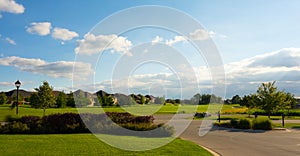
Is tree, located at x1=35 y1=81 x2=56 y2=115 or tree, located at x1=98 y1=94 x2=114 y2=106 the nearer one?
tree, located at x1=35 y1=81 x2=56 y2=115

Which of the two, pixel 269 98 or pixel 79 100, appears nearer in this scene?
pixel 269 98

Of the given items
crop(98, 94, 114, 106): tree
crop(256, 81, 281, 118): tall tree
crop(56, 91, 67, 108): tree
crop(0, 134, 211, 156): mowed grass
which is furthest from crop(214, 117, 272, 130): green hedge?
crop(56, 91, 67, 108): tree

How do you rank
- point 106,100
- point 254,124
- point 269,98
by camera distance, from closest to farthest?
point 254,124, point 269,98, point 106,100

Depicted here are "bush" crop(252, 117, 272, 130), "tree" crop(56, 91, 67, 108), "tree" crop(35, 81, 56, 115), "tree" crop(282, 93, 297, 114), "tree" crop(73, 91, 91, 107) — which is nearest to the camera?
"bush" crop(252, 117, 272, 130)

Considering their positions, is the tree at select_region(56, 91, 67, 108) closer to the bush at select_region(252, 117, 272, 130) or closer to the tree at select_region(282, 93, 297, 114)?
the tree at select_region(282, 93, 297, 114)

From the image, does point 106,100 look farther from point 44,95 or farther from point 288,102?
point 288,102

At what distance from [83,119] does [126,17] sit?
1057cm

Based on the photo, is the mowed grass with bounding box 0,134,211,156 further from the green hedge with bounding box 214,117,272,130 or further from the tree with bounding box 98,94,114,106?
the tree with bounding box 98,94,114,106

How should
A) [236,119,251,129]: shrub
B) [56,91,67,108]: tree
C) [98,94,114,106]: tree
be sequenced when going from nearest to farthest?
[236,119,251,129]: shrub, [98,94,114,106]: tree, [56,91,67,108]: tree

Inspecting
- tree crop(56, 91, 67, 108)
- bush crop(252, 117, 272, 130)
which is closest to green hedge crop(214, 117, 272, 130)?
bush crop(252, 117, 272, 130)

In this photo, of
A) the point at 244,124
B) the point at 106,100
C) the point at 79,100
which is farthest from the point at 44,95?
the point at 244,124

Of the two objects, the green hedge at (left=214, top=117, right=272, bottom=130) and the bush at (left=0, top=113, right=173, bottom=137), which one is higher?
the bush at (left=0, top=113, right=173, bottom=137)

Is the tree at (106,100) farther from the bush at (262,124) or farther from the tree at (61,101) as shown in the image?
the bush at (262,124)

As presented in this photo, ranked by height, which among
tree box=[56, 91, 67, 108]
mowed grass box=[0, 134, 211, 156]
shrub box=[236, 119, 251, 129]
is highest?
tree box=[56, 91, 67, 108]
